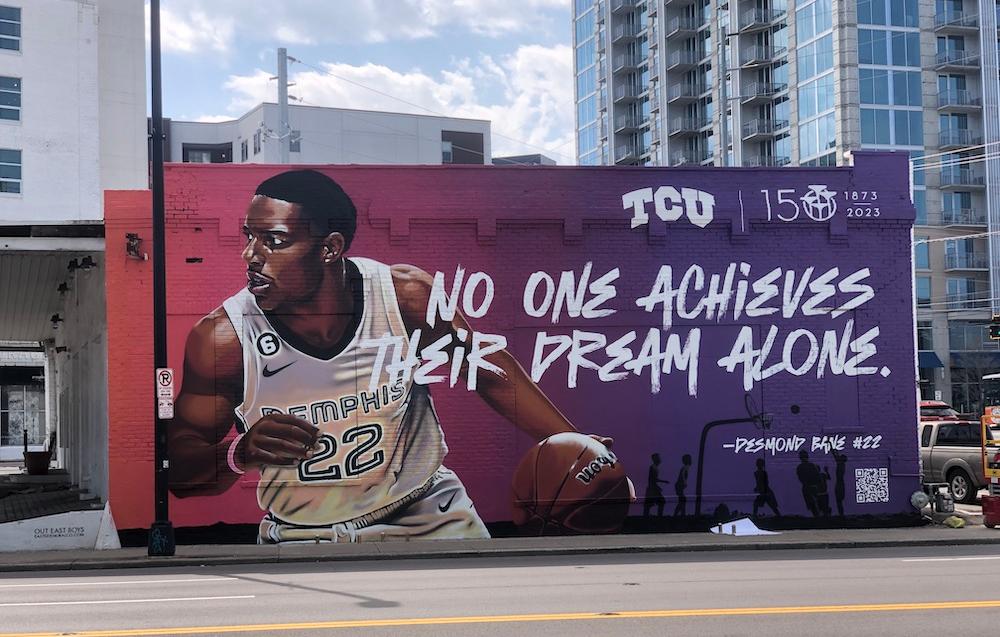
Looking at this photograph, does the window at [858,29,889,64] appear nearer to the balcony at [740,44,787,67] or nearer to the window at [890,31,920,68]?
the window at [890,31,920,68]

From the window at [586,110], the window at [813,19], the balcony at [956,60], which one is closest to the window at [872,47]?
the window at [813,19]

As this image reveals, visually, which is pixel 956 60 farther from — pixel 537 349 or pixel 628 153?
pixel 537 349

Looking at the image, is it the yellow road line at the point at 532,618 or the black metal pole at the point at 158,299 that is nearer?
the yellow road line at the point at 532,618

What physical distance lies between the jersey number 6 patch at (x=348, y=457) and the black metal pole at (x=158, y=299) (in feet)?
7.86

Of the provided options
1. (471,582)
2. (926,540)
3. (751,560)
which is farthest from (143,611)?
(926,540)

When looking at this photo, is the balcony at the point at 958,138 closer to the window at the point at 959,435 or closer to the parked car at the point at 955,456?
the parked car at the point at 955,456

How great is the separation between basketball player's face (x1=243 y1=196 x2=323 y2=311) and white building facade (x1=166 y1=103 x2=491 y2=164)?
187ft

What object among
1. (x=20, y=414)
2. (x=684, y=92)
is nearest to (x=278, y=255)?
(x=20, y=414)

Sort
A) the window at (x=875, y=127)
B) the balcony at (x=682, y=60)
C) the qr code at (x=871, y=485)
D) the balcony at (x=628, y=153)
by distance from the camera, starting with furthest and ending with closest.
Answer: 1. the balcony at (x=628, y=153)
2. the balcony at (x=682, y=60)
3. the window at (x=875, y=127)
4. the qr code at (x=871, y=485)

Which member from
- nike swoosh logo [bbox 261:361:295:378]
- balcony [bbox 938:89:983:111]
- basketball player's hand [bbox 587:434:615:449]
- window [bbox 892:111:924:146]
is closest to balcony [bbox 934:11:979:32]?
balcony [bbox 938:89:983:111]

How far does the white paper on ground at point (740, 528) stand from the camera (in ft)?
61.1

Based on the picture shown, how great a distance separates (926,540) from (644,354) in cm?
540

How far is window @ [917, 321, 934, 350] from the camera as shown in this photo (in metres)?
72.5

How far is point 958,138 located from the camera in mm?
72000
